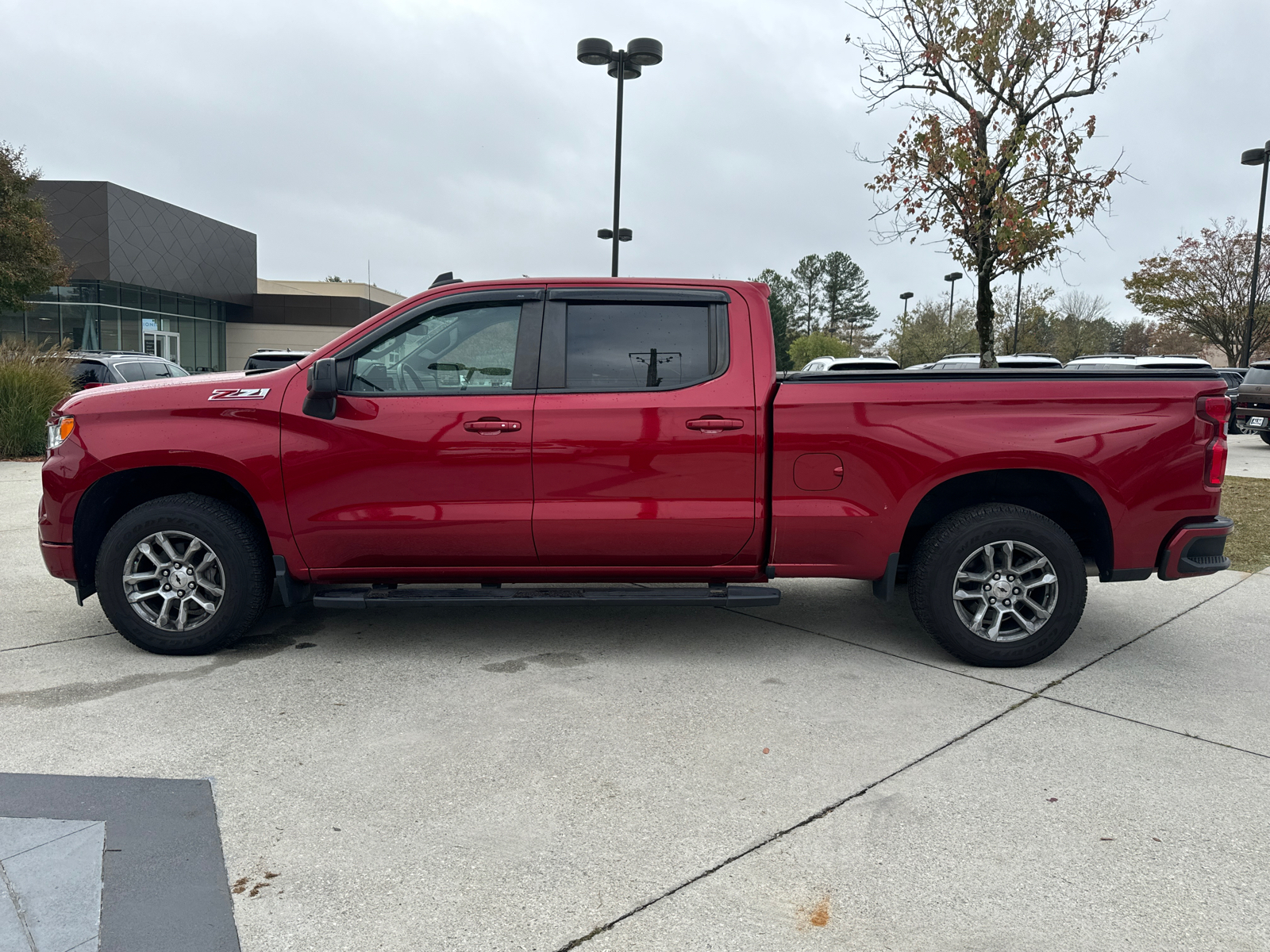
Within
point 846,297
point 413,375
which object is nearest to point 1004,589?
point 413,375

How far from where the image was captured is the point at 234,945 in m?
2.55

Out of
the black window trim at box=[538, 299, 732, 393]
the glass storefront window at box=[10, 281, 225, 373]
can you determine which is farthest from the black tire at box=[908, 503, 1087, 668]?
the glass storefront window at box=[10, 281, 225, 373]

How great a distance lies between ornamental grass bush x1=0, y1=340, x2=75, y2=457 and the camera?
14.1 metres

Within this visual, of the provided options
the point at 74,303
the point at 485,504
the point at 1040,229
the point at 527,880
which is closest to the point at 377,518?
the point at 485,504

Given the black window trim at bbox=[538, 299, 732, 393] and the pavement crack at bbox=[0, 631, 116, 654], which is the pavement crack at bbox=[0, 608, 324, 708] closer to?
the pavement crack at bbox=[0, 631, 116, 654]

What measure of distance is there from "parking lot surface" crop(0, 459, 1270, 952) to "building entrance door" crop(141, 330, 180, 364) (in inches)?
1610

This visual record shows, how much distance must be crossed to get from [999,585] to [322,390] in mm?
3468

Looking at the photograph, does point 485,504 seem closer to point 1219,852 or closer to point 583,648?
point 583,648

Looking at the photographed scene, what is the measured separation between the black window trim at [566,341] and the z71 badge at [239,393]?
1393 mm

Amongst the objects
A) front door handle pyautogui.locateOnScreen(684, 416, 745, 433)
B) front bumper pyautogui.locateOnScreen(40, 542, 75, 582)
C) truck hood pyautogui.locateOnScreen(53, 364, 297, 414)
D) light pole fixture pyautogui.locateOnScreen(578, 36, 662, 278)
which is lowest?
front bumper pyautogui.locateOnScreen(40, 542, 75, 582)

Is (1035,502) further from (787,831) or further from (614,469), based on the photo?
(787,831)

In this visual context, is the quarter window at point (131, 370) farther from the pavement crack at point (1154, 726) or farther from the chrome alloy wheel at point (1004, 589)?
the pavement crack at point (1154, 726)

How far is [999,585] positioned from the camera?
15.9 feet

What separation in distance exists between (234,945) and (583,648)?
9.10ft
